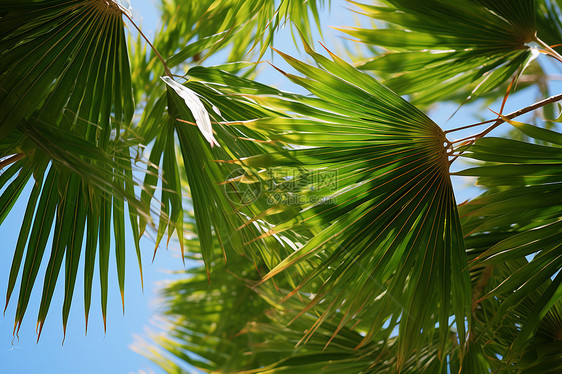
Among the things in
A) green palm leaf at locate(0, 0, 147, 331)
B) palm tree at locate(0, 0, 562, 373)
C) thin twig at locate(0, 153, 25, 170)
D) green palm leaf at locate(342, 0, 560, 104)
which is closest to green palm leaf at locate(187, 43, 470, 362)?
palm tree at locate(0, 0, 562, 373)

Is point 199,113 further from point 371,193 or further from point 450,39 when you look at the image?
point 450,39

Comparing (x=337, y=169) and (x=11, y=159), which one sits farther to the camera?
(x=11, y=159)

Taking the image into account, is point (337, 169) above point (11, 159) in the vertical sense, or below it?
below

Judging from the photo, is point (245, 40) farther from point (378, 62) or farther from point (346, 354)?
point (346, 354)

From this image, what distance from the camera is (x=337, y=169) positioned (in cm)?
69

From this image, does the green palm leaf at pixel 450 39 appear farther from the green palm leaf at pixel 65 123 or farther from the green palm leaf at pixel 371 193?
the green palm leaf at pixel 65 123

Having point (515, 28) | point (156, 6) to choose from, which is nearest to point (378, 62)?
point (515, 28)

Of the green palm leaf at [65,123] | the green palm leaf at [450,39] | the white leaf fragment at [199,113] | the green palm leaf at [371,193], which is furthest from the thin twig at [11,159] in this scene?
the green palm leaf at [450,39]

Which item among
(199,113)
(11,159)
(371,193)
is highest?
(11,159)

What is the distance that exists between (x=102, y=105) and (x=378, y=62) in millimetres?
595

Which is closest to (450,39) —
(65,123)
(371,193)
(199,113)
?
(371,193)

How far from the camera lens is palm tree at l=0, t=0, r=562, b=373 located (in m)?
0.67

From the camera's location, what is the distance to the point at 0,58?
72 centimetres

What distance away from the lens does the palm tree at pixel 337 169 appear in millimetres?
674
